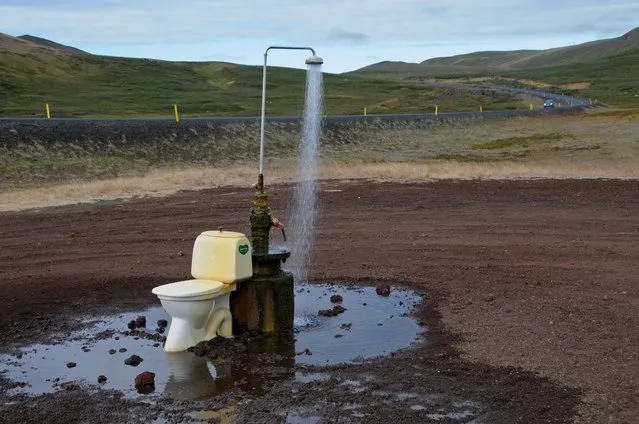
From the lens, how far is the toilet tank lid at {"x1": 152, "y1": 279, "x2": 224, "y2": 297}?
8.61 m

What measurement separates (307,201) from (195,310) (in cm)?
1084

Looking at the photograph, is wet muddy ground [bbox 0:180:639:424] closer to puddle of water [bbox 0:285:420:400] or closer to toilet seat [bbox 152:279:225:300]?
puddle of water [bbox 0:285:420:400]

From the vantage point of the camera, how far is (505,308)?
1005cm

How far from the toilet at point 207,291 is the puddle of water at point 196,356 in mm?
300

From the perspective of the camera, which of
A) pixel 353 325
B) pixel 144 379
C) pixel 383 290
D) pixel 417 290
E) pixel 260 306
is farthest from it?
pixel 417 290

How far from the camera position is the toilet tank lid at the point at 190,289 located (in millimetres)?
8609

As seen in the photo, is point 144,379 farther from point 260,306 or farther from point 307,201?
point 307,201

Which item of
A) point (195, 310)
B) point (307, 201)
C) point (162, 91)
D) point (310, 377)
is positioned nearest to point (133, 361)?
point (195, 310)

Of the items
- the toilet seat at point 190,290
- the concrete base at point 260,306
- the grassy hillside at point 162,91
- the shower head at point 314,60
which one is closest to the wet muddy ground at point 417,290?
the toilet seat at point 190,290

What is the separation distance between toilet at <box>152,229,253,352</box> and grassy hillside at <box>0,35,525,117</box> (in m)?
49.3

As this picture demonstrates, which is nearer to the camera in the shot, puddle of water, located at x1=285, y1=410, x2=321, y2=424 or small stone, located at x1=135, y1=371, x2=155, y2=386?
puddle of water, located at x1=285, y1=410, x2=321, y2=424

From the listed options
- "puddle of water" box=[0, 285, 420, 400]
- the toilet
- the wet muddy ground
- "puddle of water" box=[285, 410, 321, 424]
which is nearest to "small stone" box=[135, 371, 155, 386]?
"puddle of water" box=[0, 285, 420, 400]

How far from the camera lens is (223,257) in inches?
356

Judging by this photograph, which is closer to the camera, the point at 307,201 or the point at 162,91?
the point at 307,201
